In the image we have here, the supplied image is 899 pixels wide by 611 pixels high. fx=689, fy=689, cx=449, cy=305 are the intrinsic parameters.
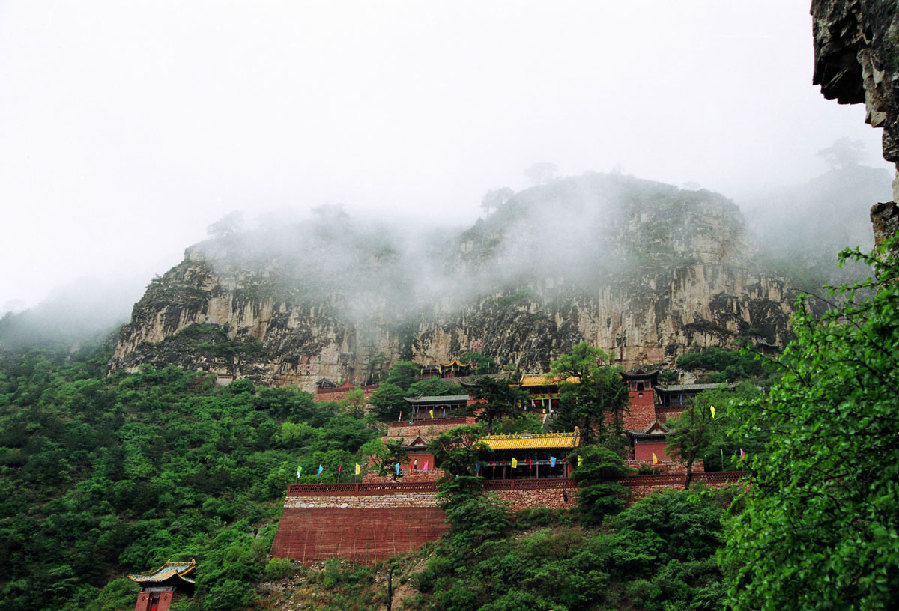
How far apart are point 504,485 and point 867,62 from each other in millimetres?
23724

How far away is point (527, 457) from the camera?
31609 millimetres

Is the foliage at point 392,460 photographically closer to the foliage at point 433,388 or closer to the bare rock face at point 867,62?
the foliage at point 433,388

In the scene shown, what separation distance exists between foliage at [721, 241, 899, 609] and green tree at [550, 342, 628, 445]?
24647mm

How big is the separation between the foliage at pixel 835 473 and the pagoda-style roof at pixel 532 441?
23219mm

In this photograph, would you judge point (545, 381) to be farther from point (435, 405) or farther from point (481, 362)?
point (481, 362)

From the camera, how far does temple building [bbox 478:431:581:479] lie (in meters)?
31.3

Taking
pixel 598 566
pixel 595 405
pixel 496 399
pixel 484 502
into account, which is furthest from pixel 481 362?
pixel 598 566

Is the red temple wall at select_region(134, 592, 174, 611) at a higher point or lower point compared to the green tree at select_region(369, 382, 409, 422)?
lower

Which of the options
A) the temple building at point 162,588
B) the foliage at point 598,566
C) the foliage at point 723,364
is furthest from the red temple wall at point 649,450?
the temple building at point 162,588

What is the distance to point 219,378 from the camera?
65500mm

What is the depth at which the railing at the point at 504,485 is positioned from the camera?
90.6ft

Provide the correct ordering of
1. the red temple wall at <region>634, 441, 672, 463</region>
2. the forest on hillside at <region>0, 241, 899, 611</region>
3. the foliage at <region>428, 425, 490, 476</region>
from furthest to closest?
the red temple wall at <region>634, 441, 672, 463</region> < the foliage at <region>428, 425, 490, 476</region> < the forest on hillside at <region>0, 241, 899, 611</region>

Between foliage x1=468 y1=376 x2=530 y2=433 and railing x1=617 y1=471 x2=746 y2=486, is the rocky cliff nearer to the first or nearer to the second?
foliage x1=468 y1=376 x2=530 y2=433

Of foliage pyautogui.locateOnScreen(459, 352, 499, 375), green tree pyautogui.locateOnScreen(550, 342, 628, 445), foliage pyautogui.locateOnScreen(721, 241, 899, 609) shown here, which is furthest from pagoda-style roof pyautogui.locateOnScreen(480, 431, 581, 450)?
foliage pyautogui.locateOnScreen(459, 352, 499, 375)
